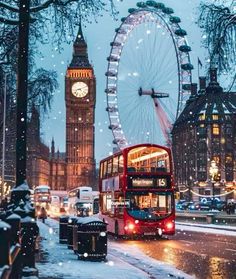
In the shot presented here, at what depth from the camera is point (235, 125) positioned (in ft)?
70.5

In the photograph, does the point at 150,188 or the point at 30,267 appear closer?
the point at 30,267

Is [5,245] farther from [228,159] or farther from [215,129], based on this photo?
[215,129]

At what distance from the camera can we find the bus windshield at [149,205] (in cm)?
2989

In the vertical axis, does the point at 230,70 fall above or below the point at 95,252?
above

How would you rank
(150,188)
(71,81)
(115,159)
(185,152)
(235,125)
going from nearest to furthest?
(235,125)
(150,188)
(115,159)
(185,152)
(71,81)

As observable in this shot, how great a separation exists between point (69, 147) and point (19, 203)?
172 metres

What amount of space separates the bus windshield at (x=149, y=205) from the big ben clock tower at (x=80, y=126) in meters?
152

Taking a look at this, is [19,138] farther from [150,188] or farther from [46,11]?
[150,188]

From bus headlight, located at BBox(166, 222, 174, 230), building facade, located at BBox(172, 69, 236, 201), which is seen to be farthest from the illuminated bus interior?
building facade, located at BBox(172, 69, 236, 201)

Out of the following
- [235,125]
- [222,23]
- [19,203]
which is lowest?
[19,203]

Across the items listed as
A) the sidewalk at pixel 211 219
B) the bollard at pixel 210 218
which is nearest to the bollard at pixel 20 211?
the sidewalk at pixel 211 219

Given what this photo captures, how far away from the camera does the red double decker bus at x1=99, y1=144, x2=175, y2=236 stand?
97.1 feet

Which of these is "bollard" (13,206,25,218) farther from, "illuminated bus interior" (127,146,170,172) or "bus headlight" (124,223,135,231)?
"bus headlight" (124,223,135,231)

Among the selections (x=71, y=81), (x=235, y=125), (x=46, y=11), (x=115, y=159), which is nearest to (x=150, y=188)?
(x=115, y=159)
